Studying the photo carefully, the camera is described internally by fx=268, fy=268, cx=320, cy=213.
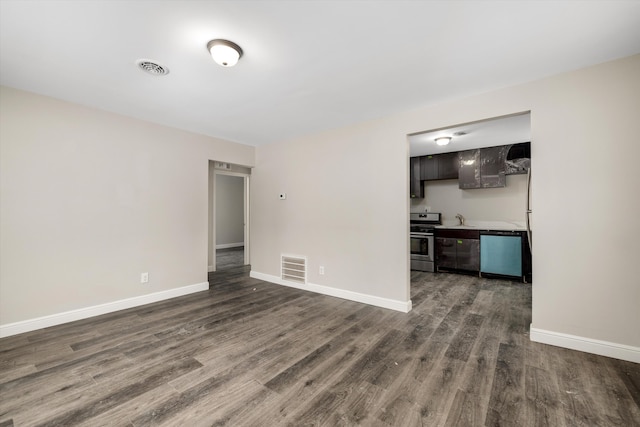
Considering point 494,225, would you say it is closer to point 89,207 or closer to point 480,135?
point 480,135

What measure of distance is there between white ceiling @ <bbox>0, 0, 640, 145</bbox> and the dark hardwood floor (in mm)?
2430

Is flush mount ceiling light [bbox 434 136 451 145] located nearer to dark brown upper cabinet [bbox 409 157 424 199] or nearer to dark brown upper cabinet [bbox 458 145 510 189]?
dark brown upper cabinet [bbox 458 145 510 189]

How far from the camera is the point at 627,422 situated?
152cm

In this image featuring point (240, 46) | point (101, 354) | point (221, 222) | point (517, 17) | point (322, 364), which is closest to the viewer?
point (517, 17)

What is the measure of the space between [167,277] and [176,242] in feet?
1.65

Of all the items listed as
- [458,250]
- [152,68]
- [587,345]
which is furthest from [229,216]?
[587,345]

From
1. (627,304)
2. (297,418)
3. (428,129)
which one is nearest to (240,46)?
(428,129)

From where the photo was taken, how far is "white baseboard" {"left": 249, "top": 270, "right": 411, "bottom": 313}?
330 cm

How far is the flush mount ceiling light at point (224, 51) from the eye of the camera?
1933mm

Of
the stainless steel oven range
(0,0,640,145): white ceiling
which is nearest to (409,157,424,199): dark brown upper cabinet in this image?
the stainless steel oven range

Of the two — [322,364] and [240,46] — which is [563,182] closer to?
[322,364]

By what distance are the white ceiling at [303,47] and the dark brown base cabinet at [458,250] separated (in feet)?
9.95

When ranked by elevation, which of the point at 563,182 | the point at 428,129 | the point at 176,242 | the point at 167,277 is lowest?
the point at 167,277

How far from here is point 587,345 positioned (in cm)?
227
